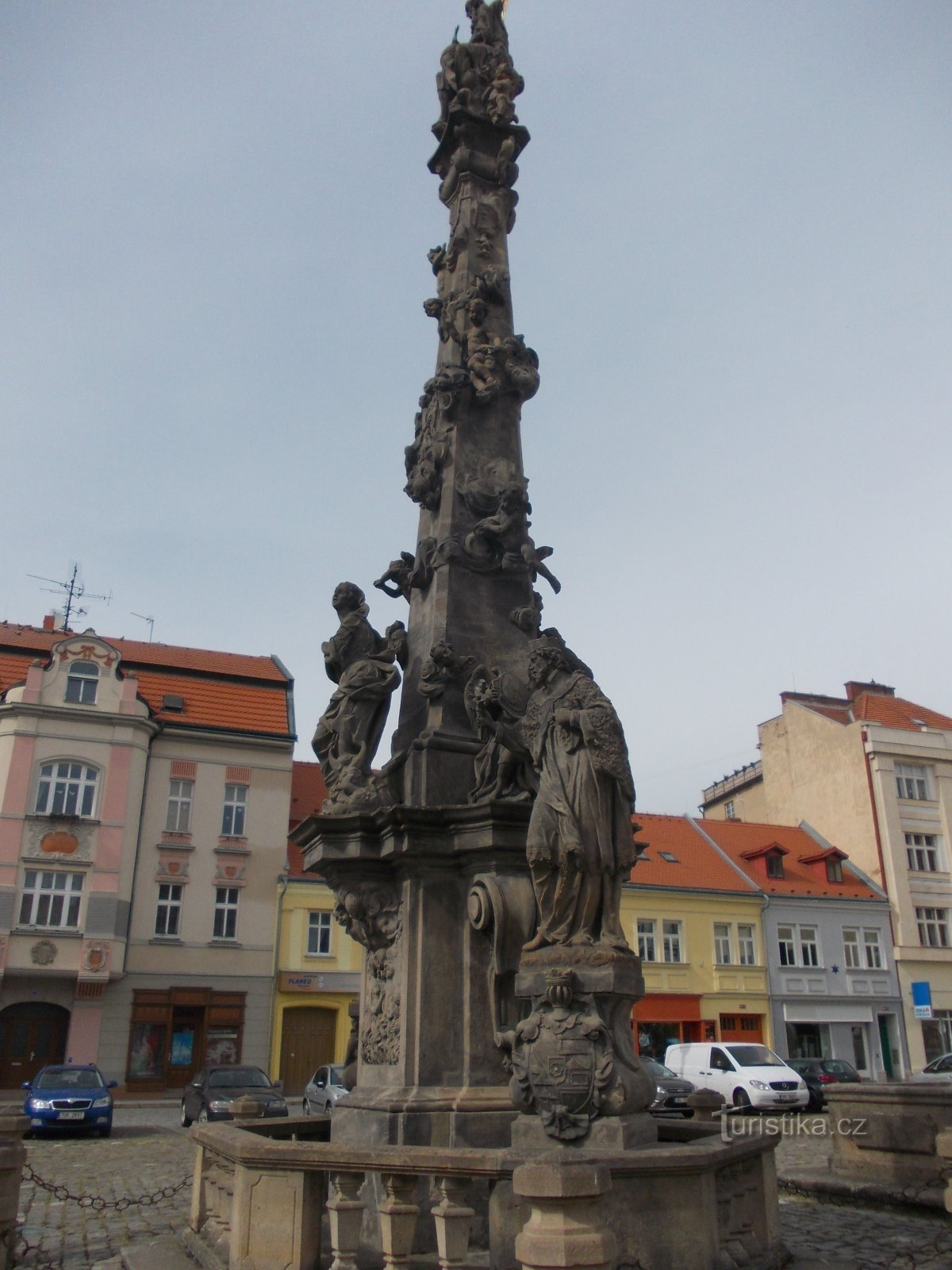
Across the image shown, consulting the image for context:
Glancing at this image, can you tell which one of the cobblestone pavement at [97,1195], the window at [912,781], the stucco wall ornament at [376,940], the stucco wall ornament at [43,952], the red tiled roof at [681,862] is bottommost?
the cobblestone pavement at [97,1195]

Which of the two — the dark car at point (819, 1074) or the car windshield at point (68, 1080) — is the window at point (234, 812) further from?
the dark car at point (819, 1074)

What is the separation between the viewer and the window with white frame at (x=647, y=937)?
32.4 metres

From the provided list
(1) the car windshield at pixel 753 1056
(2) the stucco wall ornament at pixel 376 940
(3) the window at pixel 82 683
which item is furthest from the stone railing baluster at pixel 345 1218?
(3) the window at pixel 82 683

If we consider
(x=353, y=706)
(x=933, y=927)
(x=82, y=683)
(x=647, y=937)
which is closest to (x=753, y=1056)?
(x=647, y=937)

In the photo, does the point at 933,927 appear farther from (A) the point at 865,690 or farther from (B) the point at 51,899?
(B) the point at 51,899

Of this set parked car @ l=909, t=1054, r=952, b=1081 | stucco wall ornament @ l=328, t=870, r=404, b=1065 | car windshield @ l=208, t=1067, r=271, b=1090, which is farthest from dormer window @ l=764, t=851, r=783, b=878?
stucco wall ornament @ l=328, t=870, r=404, b=1065

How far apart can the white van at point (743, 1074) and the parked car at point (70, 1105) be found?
10113mm

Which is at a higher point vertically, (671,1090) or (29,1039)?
(29,1039)

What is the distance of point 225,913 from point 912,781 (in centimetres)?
2341

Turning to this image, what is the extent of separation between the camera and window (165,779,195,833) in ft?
96.2

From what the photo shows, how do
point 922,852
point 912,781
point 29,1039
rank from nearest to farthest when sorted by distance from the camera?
1. point 29,1039
2. point 922,852
3. point 912,781

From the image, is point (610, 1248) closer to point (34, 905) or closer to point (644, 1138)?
point (644, 1138)

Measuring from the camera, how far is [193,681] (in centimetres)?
3203

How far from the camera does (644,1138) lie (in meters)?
5.60
